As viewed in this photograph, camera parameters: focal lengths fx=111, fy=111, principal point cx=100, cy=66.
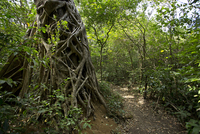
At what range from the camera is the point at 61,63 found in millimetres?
3170

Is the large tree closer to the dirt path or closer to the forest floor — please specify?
the forest floor

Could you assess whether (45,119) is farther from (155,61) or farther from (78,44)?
(155,61)

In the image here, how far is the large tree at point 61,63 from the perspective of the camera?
2.75 m

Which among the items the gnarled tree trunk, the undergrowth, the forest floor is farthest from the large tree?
the undergrowth

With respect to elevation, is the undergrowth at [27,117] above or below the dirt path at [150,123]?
above

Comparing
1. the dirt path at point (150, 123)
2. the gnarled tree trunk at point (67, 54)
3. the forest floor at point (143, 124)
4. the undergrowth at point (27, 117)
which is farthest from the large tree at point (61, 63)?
the dirt path at point (150, 123)

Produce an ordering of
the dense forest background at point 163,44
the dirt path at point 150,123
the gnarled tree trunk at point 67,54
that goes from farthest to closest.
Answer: the dirt path at point 150,123 < the gnarled tree trunk at point 67,54 < the dense forest background at point 163,44

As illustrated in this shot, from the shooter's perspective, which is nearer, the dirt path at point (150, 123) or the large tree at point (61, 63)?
the large tree at point (61, 63)

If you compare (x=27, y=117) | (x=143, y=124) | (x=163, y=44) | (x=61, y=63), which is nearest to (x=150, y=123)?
(x=143, y=124)

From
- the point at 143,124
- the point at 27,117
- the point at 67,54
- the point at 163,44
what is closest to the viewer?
the point at 27,117

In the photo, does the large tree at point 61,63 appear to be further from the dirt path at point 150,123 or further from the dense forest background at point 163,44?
the dirt path at point 150,123

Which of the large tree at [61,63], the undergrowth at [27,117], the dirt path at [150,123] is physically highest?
the large tree at [61,63]

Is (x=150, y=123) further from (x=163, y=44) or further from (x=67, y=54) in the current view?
(x=67, y=54)

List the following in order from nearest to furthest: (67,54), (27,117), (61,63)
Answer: (27,117)
(61,63)
(67,54)
